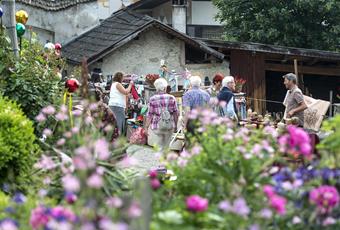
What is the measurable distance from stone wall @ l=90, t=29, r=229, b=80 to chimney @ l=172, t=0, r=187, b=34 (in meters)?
5.86

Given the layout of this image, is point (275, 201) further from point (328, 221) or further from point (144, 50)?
point (144, 50)

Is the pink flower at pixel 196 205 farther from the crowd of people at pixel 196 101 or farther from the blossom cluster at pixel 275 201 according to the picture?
the crowd of people at pixel 196 101

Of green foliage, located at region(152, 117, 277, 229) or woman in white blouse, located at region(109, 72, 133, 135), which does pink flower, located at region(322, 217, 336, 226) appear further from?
woman in white blouse, located at region(109, 72, 133, 135)

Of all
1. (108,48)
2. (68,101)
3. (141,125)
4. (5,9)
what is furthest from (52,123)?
(108,48)

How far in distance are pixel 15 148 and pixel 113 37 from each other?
45.5 ft

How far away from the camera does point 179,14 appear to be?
26484 mm

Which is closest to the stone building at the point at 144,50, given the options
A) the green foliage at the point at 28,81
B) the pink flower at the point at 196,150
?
the green foliage at the point at 28,81

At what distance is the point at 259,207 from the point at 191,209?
0.51m

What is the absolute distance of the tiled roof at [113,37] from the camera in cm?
1950

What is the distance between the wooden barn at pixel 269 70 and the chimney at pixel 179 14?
558cm

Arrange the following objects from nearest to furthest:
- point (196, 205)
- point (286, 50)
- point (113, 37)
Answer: point (196, 205) → point (286, 50) → point (113, 37)

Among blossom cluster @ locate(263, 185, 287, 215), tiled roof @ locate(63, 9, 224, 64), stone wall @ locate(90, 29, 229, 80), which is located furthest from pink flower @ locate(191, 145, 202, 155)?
stone wall @ locate(90, 29, 229, 80)

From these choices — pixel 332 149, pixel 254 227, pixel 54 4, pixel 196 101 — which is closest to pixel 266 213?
pixel 254 227

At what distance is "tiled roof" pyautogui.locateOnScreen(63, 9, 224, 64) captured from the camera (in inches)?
768
